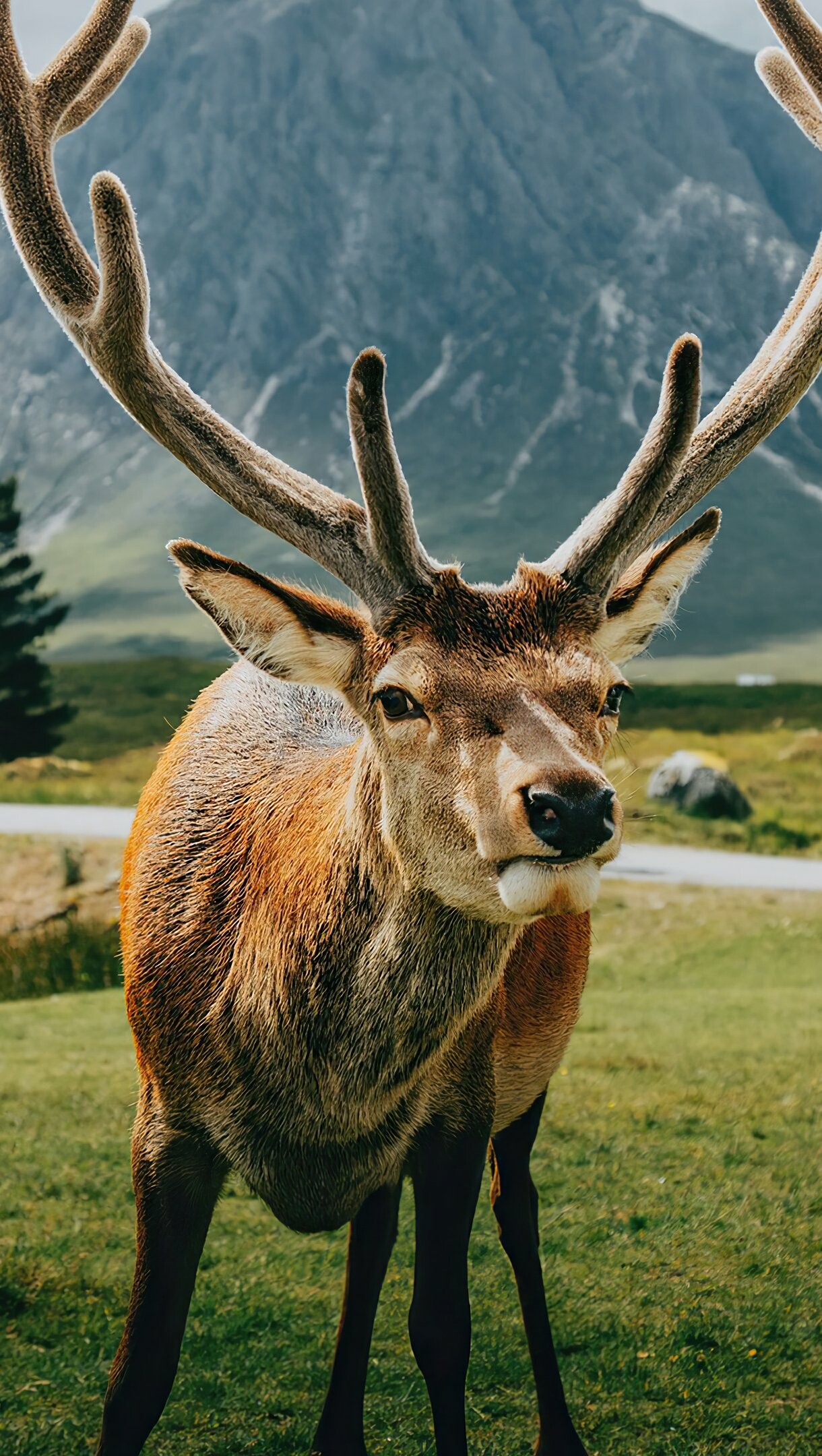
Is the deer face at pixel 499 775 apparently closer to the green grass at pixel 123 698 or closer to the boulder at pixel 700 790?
the boulder at pixel 700 790

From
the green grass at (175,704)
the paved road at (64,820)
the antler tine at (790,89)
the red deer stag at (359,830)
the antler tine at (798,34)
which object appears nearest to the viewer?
the red deer stag at (359,830)


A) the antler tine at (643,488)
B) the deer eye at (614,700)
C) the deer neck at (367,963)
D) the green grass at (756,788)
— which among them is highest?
the antler tine at (643,488)

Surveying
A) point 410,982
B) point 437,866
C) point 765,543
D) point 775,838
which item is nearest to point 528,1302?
point 410,982

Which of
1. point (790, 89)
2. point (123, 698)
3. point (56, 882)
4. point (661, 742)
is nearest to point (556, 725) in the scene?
point (790, 89)

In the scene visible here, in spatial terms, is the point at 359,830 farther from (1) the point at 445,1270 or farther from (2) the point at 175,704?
(2) the point at 175,704

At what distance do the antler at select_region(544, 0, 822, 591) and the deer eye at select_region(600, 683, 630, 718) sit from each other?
0.29 m

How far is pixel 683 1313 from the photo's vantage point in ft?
21.4

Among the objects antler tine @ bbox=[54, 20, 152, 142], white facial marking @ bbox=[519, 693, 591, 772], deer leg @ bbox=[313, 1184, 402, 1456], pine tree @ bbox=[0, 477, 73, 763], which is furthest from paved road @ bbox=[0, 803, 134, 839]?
white facial marking @ bbox=[519, 693, 591, 772]

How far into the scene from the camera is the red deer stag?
3.41 meters

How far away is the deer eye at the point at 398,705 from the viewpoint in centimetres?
352

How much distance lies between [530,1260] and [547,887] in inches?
119

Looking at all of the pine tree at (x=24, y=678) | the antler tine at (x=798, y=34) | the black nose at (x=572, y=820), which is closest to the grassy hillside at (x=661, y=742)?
the pine tree at (x=24, y=678)

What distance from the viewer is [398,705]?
355cm

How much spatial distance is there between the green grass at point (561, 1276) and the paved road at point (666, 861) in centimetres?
748
